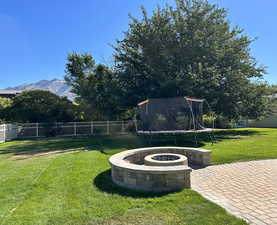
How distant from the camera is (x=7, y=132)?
11.2 m

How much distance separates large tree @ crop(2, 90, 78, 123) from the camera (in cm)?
1355

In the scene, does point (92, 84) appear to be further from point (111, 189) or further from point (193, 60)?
point (111, 189)

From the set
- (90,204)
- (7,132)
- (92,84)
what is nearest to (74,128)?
(92,84)

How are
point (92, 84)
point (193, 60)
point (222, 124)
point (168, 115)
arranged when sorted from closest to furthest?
point (168, 115) < point (193, 60) < point (92, 84) < point (222, 124)

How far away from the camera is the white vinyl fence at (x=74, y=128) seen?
12820mm

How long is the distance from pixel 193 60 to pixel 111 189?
1019cm

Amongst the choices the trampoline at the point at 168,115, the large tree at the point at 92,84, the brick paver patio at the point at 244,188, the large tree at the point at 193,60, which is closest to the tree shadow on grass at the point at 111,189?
the brick paver patio at the point at 244,188

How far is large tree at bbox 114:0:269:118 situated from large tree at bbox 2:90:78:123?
5.49 m

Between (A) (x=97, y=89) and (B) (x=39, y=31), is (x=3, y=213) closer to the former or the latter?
(A) (x=97, y=89)

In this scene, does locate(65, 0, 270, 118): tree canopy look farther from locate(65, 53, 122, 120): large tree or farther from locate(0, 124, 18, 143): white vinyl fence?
locate(0, 124, 18, 143): white vinyl fence

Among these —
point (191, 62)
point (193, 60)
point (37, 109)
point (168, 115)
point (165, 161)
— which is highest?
point (193, 60)

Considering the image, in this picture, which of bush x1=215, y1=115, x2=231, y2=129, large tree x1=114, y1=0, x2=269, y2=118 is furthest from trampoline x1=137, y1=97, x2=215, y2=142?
bush x1=215, y1=115, x2=231, y2=129

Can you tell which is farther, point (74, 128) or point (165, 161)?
point (74, 128)

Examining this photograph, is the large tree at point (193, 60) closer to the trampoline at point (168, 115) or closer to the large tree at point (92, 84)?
the trampoline at point (168, 115)
